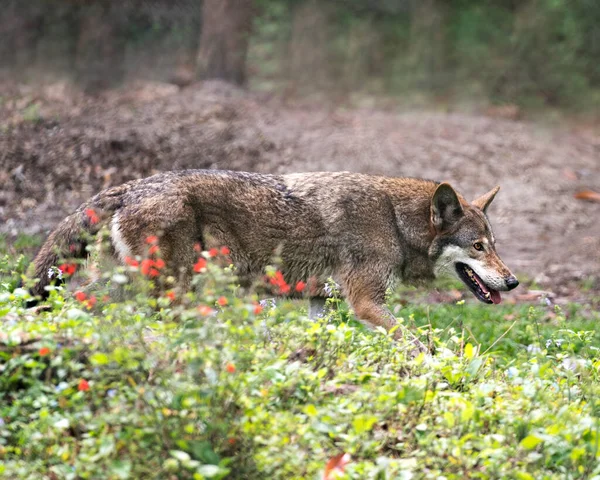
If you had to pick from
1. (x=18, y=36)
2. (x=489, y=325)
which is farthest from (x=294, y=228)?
(x=18, y=36)

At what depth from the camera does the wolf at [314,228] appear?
21.9ft

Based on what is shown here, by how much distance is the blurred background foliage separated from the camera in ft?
54.3

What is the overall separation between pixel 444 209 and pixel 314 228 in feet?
3.87

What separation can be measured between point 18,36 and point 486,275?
1279 centimetres

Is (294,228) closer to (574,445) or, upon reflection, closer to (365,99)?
(574,445)

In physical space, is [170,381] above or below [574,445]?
above

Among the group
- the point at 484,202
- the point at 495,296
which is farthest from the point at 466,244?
the point at 484,202

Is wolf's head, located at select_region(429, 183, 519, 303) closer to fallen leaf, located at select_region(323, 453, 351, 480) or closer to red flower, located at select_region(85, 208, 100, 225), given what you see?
red flower, located at select_region(85, 208, 100, 225)

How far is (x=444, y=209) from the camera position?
25.1 ft

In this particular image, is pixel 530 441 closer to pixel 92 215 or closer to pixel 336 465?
pixel 336 465

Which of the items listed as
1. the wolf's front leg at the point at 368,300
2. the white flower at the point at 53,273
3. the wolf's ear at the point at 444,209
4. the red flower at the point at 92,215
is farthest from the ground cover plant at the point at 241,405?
the wolf's ear at the point at 444,209

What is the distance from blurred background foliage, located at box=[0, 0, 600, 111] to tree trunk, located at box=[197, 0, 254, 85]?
0.03 m

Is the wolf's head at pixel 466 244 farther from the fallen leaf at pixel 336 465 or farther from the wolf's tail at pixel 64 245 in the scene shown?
the fallen leaf at pixel 336 465

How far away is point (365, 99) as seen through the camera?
17.8m
